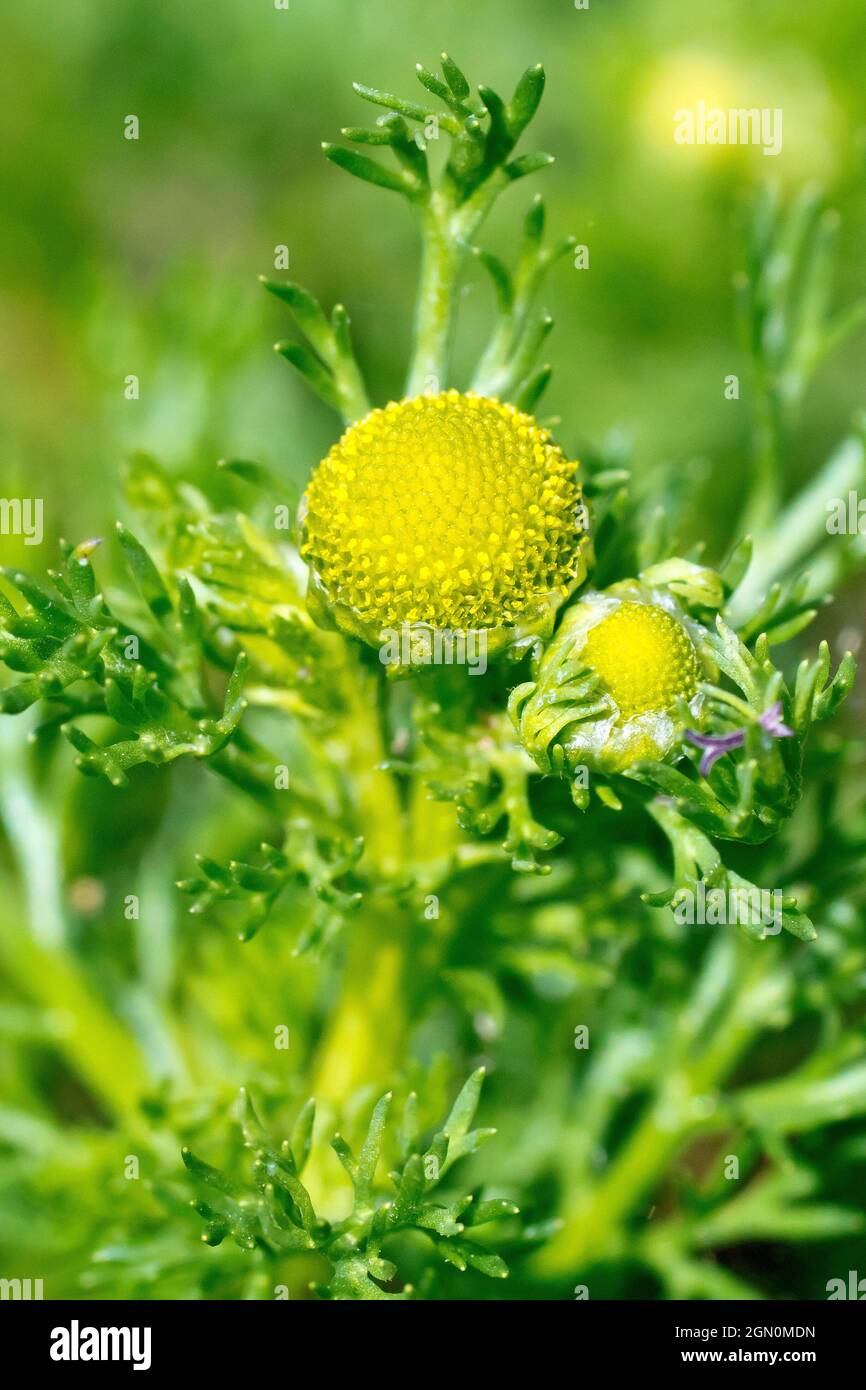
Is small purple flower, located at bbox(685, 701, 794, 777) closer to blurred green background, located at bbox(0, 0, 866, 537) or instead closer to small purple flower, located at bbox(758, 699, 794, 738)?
small purple flower, located at bbox(758, 699, 794, 738)

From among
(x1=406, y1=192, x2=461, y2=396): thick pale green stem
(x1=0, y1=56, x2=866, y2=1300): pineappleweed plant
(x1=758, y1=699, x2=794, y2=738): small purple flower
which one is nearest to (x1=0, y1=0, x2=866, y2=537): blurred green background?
(x1=0, y1=56, x2=866, y2=1300): pineappleweed plant

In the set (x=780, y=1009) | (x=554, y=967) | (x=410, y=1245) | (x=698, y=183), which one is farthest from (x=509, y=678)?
(x=698, y=183)

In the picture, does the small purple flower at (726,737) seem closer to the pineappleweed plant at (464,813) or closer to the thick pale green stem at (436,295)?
the pineappleweed plant at (464,813)

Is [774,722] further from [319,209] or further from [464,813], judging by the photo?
[319,209]

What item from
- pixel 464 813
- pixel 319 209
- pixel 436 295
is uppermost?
pixel 319 209

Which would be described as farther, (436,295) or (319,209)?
(319,209)

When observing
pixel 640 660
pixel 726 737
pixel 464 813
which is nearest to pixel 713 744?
pixel 726 737

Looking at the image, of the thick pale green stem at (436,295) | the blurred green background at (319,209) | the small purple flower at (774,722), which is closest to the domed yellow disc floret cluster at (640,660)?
the small purple flower at (774,722)
